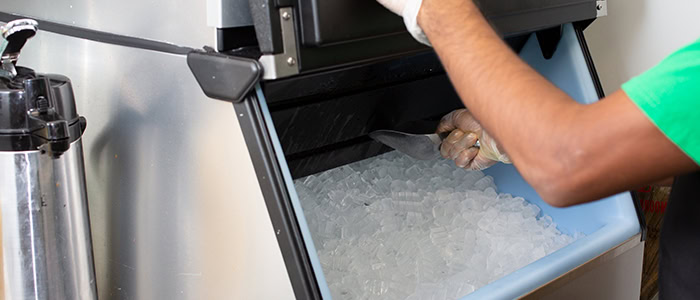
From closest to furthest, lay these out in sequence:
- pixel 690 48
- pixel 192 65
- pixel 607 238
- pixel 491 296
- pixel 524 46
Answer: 1. pixel 690 48
2. pixel 192 65
3. pixel 491 296
4. pixel 607 238
5. pixel 524 46

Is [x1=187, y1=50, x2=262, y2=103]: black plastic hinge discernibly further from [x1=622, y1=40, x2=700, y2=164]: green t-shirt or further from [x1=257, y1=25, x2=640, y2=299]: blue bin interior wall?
[x1=622, y1=40, x2=700, y2=164]: green t-shirt

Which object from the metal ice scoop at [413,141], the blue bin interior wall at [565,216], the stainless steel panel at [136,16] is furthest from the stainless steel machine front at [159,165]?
the metal ice scoop at [413,141]

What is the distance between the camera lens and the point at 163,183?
1296 mm

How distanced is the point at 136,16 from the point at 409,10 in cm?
51

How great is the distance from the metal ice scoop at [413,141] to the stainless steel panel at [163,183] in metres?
0.56

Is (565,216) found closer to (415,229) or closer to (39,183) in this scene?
(415,229)

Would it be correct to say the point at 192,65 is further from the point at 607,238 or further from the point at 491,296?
the point at 607,238

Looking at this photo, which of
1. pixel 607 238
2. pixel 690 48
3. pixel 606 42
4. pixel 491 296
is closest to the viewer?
pixel 690 48

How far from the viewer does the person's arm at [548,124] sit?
0.85m

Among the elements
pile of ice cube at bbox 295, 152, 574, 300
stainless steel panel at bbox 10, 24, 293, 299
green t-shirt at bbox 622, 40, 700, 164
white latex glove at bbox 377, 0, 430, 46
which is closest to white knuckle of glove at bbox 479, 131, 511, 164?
pile of ice cube at bbox 295, 152, 574, 300

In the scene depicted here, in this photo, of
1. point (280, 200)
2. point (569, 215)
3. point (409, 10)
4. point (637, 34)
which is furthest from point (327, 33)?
point (637, 34)

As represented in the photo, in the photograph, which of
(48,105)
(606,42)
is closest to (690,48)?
(48,105)

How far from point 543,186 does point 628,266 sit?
824 mm

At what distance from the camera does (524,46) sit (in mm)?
1880
